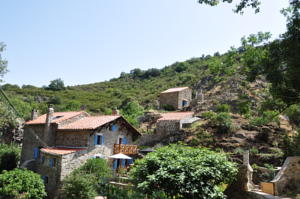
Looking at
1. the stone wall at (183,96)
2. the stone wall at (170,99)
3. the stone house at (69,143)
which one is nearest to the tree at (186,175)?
the stone house at (69,143)

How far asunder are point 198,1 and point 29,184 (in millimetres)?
14378

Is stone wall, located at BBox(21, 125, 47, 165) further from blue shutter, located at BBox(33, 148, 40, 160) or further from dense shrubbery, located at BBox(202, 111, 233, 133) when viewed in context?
dense shrubbery, located at BBox(202, 111, 233, 133)

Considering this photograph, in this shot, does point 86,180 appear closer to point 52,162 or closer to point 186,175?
point 52,162

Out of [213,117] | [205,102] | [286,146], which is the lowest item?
[286,146]

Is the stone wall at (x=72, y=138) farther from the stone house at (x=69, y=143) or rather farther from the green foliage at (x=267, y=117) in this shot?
the green foliage at (x=267, y=117)

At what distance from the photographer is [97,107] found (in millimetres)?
56219

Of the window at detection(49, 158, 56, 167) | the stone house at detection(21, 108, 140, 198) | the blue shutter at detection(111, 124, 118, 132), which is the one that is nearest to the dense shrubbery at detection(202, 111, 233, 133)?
the stone house at detection(21, 108, 140, 198)

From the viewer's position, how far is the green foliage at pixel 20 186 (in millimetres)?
15160

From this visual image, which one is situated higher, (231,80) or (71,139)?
(231,80)

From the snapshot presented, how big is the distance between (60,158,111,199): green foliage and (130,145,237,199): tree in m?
4.63

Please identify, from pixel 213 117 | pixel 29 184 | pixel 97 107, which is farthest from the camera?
pixel 97 107

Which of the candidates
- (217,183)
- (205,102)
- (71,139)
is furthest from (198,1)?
(205,102)

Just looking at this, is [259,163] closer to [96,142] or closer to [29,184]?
[96,142]

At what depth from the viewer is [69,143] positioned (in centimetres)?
2081
